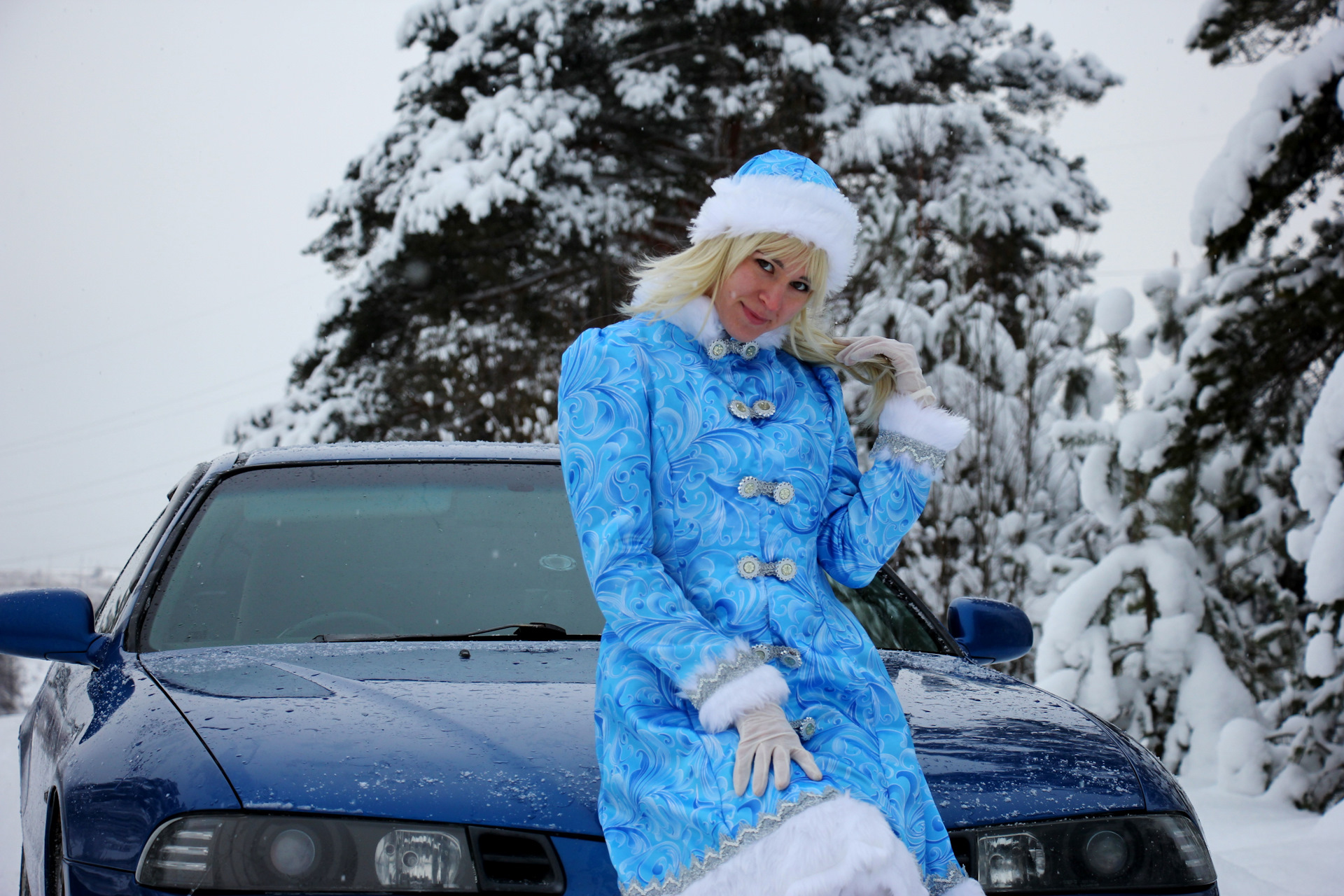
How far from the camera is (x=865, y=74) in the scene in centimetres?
1496

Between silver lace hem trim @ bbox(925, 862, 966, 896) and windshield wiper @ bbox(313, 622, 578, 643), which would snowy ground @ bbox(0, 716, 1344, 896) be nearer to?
windshield wiper @ bbox(313, 622, 578, 643)

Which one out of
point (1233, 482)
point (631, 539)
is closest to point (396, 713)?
point (631, 539)

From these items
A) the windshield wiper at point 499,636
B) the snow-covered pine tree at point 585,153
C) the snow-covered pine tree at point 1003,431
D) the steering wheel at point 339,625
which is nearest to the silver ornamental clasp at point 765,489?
the windshield wiper at point 499,636

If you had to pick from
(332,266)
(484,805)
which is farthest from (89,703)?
(332,266)

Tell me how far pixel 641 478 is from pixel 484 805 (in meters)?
0.50

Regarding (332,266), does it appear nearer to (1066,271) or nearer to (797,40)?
(797,40)

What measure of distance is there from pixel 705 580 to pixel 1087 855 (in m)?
0.75

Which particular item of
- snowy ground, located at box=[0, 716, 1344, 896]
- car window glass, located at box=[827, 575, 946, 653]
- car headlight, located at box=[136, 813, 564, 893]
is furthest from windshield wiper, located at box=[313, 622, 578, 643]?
snowy ground, located at box=[0, 716, 1344, 896]

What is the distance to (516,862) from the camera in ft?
5.82

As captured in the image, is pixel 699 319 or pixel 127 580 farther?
pixel 127 580

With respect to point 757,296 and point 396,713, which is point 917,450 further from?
point 396,713

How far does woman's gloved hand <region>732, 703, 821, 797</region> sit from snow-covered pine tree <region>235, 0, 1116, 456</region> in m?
11.1

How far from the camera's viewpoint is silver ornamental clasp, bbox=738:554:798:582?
183 cm

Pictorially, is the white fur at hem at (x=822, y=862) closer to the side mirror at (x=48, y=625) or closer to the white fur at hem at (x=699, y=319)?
the white fur at hem at (x=699, y=319)
